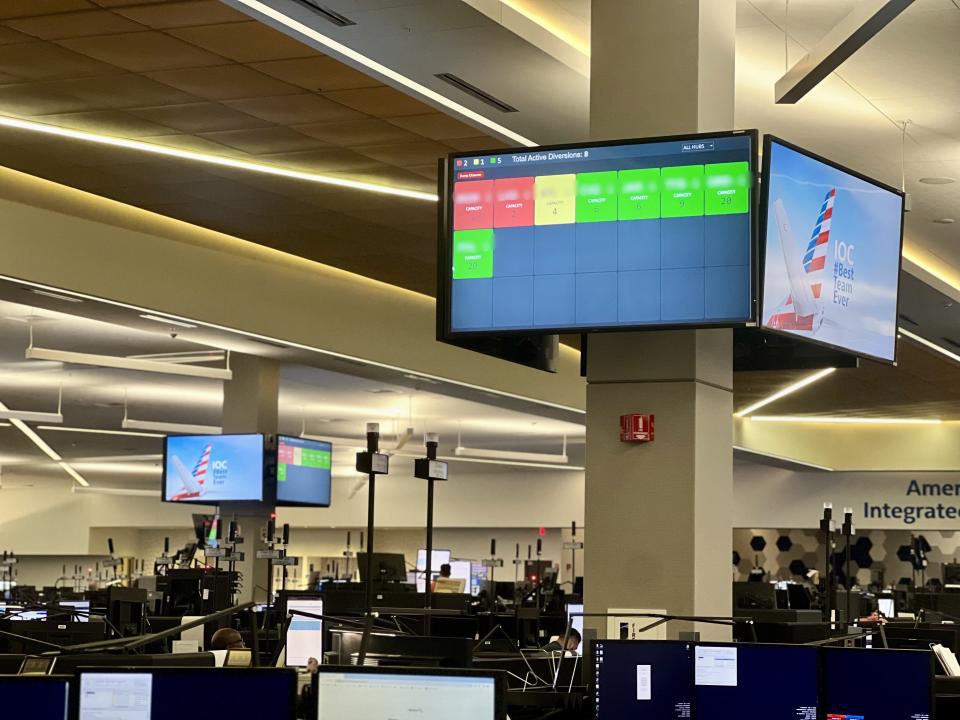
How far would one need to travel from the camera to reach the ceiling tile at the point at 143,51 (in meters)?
5.93

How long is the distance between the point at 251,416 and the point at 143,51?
6155 mm

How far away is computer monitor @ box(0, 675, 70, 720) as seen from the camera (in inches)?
132

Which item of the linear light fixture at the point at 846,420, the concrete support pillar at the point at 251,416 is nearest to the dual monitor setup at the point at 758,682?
the concrete support pillar at the point at 251,416

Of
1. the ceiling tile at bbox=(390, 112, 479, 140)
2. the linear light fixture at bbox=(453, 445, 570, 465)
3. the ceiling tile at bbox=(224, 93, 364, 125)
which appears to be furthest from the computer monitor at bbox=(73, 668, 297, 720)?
the linear light fixture at bbox=(453, 445, 570, 465)

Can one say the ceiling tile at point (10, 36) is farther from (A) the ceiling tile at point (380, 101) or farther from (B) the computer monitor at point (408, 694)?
(B) the computer monitor at point (408, 694)

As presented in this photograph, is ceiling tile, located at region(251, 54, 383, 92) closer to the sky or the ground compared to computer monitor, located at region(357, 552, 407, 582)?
closer to the sky

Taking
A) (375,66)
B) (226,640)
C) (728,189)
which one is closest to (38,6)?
(375,66)

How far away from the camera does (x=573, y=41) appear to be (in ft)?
19.7

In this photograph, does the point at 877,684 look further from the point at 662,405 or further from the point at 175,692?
the point at 175,692

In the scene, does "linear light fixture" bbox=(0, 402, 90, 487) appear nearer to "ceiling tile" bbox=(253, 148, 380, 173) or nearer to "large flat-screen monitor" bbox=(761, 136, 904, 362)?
"ceiling tile" bbox=(253, 148, 380, 173)

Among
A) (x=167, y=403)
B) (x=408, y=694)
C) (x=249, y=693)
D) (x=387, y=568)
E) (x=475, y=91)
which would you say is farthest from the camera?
(x=167, y=403)

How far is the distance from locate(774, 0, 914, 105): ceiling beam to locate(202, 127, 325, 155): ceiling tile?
126 inches

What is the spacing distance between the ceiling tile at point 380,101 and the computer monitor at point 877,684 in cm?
335

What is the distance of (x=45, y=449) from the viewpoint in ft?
72.4
